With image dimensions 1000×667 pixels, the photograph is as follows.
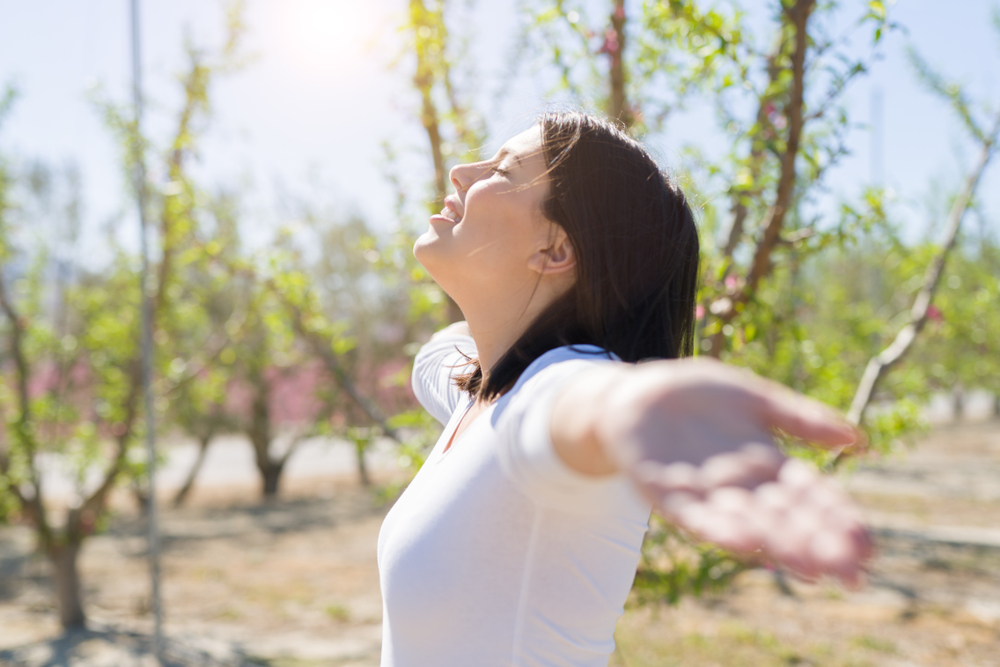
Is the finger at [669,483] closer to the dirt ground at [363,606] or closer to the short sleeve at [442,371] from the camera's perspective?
the short sleeve at [442,371]

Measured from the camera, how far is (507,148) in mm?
1056

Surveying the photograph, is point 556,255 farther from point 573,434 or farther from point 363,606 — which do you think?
point 363,606

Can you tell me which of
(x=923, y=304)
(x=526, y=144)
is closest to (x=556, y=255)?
(x=526, y=144)

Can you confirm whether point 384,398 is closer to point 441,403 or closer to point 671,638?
point 671,638

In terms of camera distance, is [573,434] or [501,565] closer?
[573,434]

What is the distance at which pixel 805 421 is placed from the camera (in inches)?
19.0

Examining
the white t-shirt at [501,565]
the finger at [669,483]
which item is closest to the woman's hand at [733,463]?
the finger at [669,483]

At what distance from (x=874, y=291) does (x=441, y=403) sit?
1473 centimetres

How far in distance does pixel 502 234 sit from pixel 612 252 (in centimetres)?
17

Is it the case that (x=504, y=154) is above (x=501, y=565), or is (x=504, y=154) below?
above

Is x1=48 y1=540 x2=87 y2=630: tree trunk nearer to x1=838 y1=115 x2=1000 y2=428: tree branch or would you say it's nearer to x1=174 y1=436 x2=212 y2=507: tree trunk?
x1=838 y1=115 x2=1000 y2=428: tree branch

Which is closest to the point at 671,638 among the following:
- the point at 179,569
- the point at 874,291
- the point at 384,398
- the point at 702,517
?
the point at 702,517

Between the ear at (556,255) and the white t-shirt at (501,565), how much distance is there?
169 mm

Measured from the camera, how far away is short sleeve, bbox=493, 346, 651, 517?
0.62 metres
